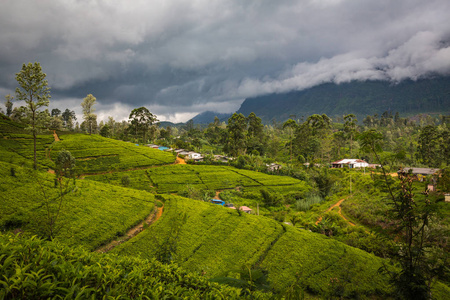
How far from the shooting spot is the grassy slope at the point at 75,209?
1068 centimetres

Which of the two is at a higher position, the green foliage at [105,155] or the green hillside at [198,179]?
the green foliage at [105,155]

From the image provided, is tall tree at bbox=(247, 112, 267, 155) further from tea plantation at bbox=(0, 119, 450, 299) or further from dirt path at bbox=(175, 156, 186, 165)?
tea plantation at bbox=(0, 119, 450, 299)

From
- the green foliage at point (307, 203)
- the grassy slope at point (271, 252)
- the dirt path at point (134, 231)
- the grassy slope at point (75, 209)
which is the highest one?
the grassy slope at point (75, 209)

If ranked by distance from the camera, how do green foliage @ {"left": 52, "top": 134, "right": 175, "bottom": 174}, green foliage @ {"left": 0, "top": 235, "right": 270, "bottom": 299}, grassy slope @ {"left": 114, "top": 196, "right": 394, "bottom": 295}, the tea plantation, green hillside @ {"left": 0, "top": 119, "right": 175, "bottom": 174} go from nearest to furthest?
green foliage @ {"left": 0, "top": 235, "right": 270, "bottom": 299}
the tea plantation
grassy slope @ {"left": 114, "top": 196, "right": 394, "bottom": 295}
green hillside @ {"left": 0, "top": 119, "right": 175, "bottom": 174}
green foliage @ {"left": 52, "top": 134, "right": 175, "bottom": 174}

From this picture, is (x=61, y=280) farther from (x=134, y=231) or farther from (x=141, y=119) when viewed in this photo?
(x=141, y=119)

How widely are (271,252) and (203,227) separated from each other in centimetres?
446

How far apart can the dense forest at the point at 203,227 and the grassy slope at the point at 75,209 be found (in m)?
0.08

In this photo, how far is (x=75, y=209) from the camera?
1269 cm

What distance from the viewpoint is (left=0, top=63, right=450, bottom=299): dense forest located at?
2.30 meters

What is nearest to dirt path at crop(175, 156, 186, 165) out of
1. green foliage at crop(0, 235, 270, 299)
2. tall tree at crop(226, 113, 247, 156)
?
tall tree at crop(226, 113, 247, 156)

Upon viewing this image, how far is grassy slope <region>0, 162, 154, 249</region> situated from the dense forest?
77 millimetres

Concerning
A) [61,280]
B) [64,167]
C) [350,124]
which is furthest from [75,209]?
[350,124]

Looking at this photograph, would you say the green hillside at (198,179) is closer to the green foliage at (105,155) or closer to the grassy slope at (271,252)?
the green foliage at (105,155)

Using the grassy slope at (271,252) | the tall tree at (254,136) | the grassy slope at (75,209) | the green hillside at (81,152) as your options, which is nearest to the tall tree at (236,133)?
the tall tree at (254,136)
